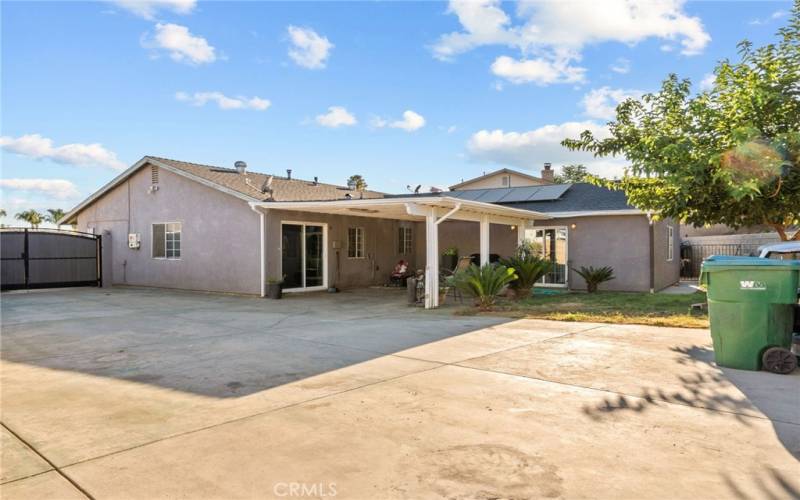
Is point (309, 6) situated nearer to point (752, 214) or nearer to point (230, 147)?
point (752, 214)

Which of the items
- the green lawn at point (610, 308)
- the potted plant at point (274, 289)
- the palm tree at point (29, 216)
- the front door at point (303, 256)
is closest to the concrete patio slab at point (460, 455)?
the green lawn at point (610, 308)

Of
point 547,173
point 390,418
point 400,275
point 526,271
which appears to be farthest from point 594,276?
point 547,173

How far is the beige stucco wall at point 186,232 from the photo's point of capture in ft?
48.1

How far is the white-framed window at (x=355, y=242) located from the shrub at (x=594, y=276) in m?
7.29

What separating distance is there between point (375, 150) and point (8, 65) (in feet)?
44.2

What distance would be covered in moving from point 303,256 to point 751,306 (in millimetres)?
12196

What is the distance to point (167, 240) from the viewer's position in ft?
54.9

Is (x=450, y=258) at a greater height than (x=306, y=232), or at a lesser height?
lesser

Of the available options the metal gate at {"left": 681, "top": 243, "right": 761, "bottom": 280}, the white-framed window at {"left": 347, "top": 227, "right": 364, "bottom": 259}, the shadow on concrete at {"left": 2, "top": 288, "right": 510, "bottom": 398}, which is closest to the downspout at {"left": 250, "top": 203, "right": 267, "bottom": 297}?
the shadow on concrete at {"left": 2, "top": 288, "right": 510, "bottom": 398}

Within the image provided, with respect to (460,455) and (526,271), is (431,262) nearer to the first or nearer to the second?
(526,271)

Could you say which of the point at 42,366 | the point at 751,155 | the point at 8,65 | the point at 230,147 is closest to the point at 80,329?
the point at 42,366

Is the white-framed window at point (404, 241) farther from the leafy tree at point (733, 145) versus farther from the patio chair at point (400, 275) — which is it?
the leafy tree at point (733, 145)

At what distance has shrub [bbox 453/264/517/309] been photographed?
11164 millimetres

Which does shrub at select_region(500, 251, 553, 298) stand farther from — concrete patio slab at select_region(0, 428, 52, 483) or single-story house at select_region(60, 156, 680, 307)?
concrete patio slab at select_region(0, 428, 52, 483)
